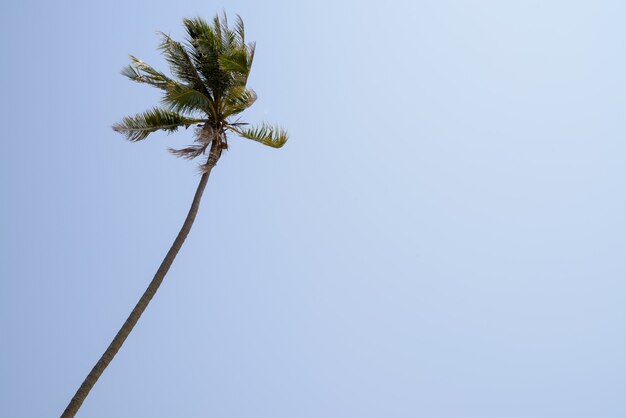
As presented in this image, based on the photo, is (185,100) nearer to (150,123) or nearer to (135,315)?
(150,123)

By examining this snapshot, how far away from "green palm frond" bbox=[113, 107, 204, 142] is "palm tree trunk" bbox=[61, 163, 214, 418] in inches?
68.0

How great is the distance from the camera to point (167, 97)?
58.0 feet

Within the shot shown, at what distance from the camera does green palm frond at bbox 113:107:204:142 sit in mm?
17938

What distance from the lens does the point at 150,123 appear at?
59.4 feet

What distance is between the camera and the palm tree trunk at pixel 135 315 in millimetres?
14133

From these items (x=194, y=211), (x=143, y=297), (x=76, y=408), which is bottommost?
(x=76, y=408)

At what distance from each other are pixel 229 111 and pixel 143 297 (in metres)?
6.28

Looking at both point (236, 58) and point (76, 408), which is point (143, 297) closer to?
point (76, 408)

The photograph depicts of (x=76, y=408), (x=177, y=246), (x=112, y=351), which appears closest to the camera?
(x=76, y=408)

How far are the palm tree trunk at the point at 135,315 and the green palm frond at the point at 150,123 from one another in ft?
5.67

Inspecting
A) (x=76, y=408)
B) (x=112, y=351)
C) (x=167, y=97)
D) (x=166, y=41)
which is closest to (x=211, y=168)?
(x=167, y=97)

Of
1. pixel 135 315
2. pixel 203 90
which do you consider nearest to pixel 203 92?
pixel 203 90

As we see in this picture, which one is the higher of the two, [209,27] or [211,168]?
[209,27]

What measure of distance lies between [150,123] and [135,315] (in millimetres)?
5994
